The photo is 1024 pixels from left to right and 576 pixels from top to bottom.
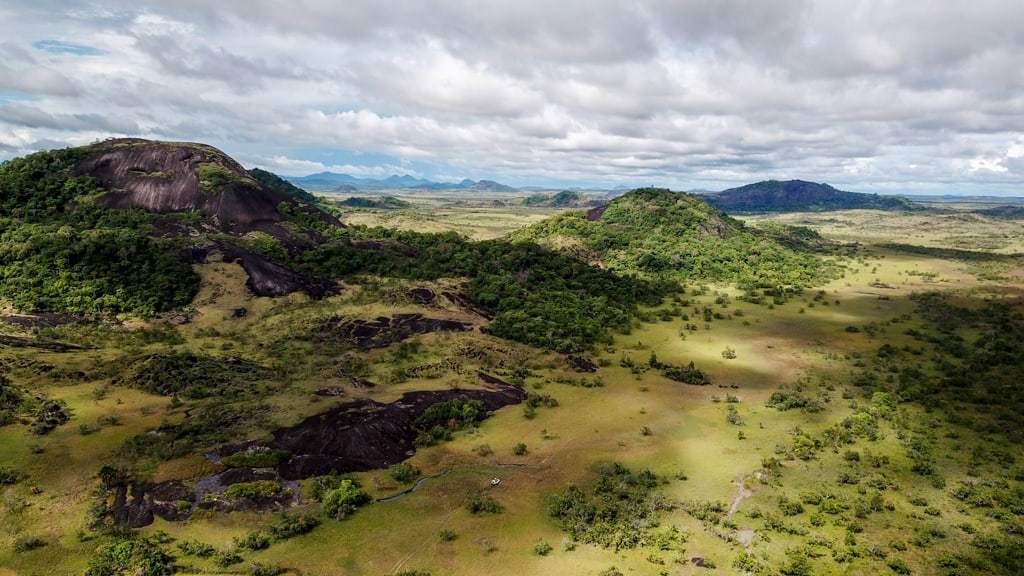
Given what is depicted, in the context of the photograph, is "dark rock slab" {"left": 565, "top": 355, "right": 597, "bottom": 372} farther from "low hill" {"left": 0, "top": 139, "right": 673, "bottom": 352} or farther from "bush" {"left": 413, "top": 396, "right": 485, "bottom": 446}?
"bush" {"left": 413, "top": 396, "right": 485, "bottom": 446}

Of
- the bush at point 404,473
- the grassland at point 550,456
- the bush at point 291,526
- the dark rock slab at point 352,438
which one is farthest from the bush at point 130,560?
the bush at point 404,473

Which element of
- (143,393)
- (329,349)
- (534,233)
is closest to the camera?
(143,393)

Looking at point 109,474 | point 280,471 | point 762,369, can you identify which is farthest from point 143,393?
point 762,369

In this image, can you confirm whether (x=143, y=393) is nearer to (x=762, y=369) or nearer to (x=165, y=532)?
(x=165, y=532)

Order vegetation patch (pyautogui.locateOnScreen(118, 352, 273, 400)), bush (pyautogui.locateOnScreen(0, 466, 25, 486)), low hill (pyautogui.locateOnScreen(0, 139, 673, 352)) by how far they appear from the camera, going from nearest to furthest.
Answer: bush (pyautogui.locateOnScreen(0, 466, 25, 486)) < vegetation patch (pyautogui.locateOnScreen(118, 352, 273, 400)) < low hill (pyautogui.locateOnScreen(0, 139, 673, 352))

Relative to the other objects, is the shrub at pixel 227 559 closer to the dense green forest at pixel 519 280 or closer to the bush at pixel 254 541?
the bush at pixel 254 541

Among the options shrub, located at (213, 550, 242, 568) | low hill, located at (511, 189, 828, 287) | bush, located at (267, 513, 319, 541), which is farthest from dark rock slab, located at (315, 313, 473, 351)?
low hill, located at (511, 189, 828, 287)

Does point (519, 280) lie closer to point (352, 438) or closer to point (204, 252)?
point (204, 252)
